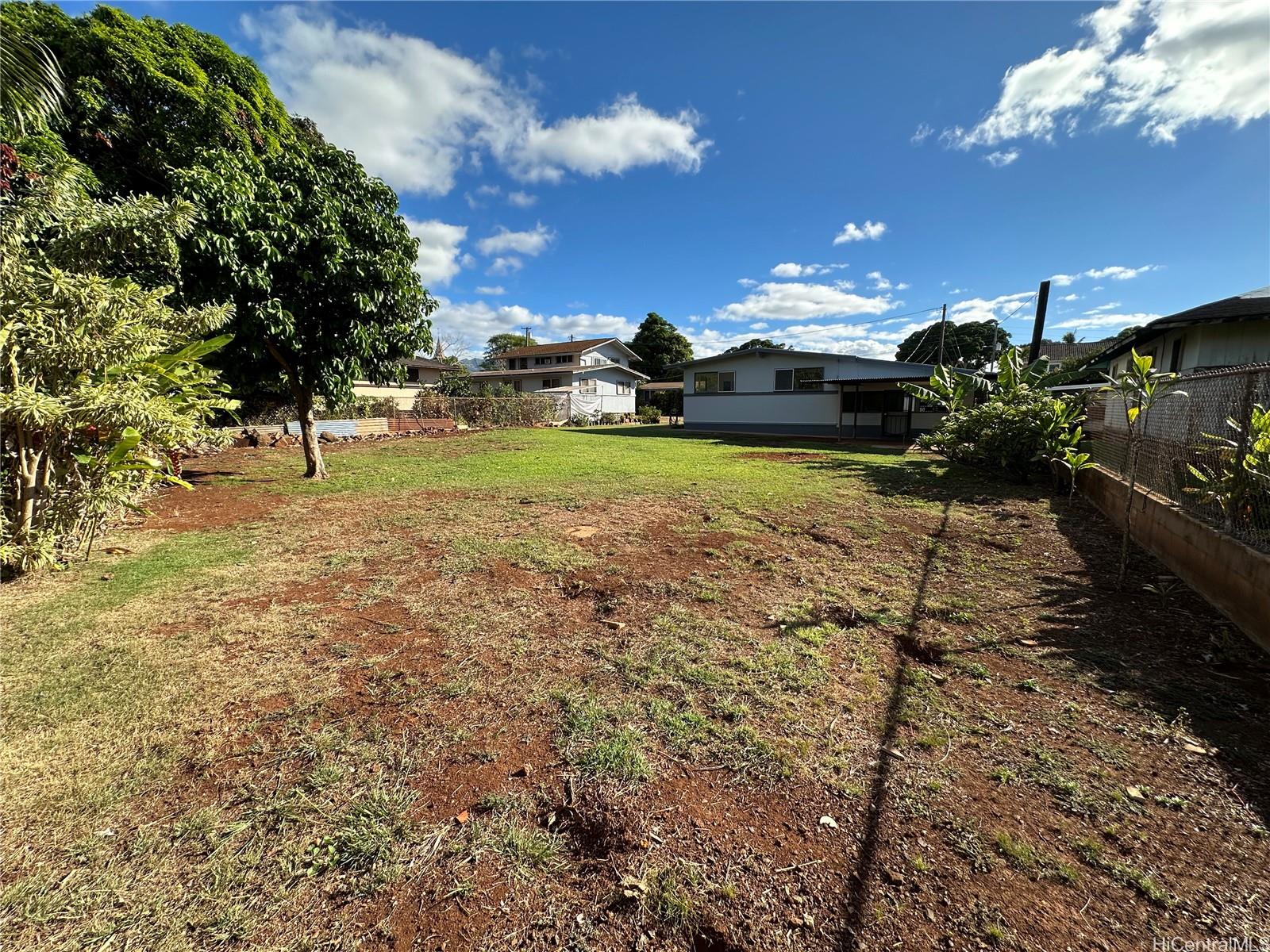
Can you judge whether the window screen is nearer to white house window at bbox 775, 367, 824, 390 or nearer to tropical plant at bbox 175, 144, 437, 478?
white house window at bbox 775, 367, 824, 390

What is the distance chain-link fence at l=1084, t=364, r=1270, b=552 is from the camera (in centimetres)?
375

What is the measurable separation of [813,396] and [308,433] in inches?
754

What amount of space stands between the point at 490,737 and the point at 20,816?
1822 millimetres

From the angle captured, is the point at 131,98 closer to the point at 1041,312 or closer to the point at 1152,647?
the point at 1152,647

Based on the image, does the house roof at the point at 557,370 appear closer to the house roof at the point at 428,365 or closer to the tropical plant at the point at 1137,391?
the house roof at the point at 428,365

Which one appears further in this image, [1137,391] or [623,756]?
[1137,391]

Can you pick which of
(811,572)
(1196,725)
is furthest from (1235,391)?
(811,572)

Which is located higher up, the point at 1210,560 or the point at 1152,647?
the point at 1210,560

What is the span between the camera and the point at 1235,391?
431 cm

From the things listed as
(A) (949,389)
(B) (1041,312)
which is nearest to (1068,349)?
(B) (1041,312)

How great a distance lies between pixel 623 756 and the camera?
2.37m

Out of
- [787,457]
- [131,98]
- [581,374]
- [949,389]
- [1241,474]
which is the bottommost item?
[787,457]

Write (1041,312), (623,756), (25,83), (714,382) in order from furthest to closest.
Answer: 1. (714,382)
2. (1041,312)
3. (25,83)
4. (623,756)

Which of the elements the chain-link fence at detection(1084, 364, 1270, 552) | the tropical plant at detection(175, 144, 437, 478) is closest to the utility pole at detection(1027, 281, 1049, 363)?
the chain-link fence at detection(1084, 364, 1270, 552)
